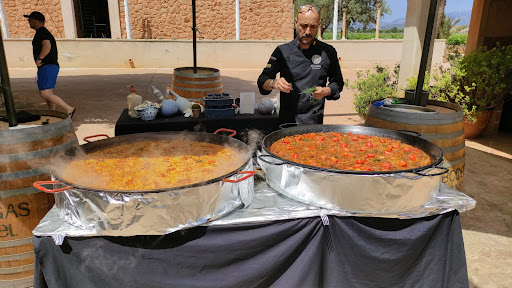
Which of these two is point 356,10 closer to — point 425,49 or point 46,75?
point 46,75

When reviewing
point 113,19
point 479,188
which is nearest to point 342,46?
point 113,19

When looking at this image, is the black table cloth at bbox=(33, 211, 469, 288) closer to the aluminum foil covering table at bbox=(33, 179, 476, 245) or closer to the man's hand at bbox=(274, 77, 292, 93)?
the aluminum foil covering table at bbox=(33, 179, 476, 245)

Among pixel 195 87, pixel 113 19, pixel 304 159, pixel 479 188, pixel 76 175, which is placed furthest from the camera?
pixel 113 19

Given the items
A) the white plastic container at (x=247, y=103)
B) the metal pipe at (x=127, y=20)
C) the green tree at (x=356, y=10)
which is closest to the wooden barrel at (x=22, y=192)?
the white plastic container at (x=247, y=103)

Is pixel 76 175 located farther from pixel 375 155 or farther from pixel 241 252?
pixel 375 155

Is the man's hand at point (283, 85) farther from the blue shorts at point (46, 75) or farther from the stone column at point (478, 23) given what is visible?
the stone column at point (478, 23)

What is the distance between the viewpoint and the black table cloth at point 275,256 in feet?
6.28

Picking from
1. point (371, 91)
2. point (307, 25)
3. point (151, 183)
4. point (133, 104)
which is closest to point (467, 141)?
point (371, 91)

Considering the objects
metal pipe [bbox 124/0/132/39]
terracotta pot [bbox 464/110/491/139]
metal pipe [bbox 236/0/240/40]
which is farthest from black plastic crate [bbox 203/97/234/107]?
metal pipe [bbox 124/0/132/39]

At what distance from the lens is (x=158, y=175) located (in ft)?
7.28

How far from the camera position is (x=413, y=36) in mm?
6590

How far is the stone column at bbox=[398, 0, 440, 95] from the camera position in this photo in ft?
21.0

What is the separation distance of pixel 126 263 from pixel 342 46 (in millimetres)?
17480

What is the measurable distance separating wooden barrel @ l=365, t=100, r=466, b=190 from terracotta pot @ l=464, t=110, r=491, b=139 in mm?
4261
